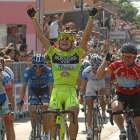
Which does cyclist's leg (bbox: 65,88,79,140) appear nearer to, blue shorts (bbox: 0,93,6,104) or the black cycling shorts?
the black cycling shorts

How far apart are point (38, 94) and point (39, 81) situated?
29 cm

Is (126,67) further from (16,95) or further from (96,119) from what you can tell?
(16,95)

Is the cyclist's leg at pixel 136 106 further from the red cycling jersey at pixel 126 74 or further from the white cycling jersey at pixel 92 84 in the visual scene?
the white cycling jersey at pixel 92 84

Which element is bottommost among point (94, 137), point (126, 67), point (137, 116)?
point (94, 137)

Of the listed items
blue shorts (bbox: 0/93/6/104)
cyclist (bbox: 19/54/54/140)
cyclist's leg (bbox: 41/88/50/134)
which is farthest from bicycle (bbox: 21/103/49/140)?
blue shorts (bbox: 0/93/6/104)

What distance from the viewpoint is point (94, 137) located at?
10.7 meters

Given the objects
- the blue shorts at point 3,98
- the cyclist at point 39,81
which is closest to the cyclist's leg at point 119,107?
the blue shorts at point 3,98

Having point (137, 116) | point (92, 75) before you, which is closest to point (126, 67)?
point (137, 116)

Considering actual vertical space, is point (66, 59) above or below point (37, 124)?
above

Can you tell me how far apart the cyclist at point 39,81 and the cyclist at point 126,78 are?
205 centimetres

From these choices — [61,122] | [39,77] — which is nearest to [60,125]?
[61,122]

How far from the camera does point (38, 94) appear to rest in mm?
Result: 10578

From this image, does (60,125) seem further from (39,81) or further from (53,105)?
(39,81)

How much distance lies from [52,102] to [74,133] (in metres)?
0.64
